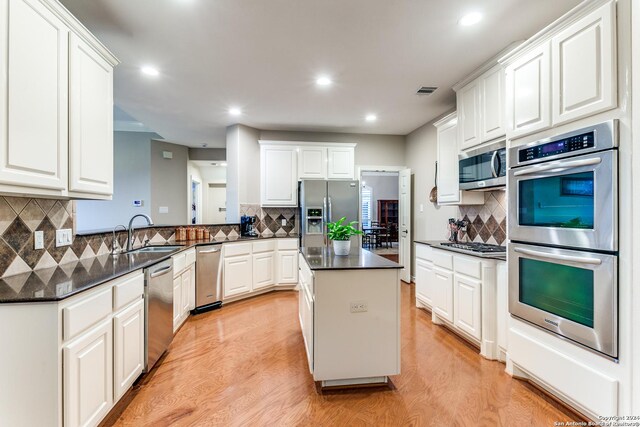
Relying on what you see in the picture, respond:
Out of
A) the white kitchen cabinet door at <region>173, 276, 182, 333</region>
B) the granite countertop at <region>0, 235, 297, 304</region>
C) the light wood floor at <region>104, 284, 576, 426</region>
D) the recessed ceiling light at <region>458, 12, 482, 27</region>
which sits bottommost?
the light wood floor at <region>104, 284, 576, 426</region>

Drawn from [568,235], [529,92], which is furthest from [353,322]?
[529,92]

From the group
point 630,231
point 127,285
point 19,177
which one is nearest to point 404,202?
point 630,231

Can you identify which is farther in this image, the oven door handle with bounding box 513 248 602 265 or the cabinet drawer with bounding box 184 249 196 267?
the cabinet drawer with bounding box 184 249 196 267

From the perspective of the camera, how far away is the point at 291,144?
4.84 meters

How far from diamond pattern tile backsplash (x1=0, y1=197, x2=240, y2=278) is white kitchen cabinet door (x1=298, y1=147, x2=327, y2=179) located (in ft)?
9.69

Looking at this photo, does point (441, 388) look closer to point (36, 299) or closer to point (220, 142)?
point (36, 299)

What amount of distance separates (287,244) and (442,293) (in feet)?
7.93

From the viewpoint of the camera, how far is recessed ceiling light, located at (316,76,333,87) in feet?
10.2

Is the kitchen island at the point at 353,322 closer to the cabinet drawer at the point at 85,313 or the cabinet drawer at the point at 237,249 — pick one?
the cabinet drawer at the point at 85,313

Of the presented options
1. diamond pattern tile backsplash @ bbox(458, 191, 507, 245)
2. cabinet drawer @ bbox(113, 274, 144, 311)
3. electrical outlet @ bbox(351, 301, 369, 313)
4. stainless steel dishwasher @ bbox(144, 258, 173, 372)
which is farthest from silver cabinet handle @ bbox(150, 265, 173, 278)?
diamond pattern tile backsplash @ bbox(458, 191, 507, 245)

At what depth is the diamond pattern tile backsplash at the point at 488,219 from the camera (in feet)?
9.82

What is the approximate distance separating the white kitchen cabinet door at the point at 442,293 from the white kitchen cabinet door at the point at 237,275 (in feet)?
8.22

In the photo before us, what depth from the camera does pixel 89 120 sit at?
6.36 ft

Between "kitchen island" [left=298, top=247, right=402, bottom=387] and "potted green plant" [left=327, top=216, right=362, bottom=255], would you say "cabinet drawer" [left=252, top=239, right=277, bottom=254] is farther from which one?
"kitchen island" [left=298, top=247, right=402, bottom=387]
